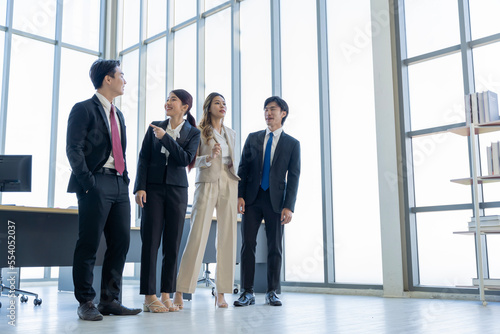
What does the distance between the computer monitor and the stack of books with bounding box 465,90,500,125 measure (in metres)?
3.32

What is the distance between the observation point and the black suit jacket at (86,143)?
2506mm

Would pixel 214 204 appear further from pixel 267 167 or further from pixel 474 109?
pixel 474 109

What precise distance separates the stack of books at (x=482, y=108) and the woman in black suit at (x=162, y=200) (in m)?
2.06

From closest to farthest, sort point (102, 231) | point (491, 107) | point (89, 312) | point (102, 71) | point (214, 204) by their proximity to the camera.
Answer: point (89, 312) → point (102, 231) → point (102, 71) → point (214, 204) → point (491, 107)

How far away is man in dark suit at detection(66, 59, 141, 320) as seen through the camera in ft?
8.27

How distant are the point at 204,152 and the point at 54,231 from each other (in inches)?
43.2

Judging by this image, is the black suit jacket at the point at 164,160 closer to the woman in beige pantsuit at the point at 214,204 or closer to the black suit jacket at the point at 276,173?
the woman in beige pantsuit at the point at 214,204

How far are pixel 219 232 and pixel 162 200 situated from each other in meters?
0.51

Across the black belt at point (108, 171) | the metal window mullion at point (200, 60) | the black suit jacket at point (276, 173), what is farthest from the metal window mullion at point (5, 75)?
the black belt at point (108, 171)

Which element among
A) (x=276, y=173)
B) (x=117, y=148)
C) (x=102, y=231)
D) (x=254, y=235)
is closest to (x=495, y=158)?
(x=276, y=173)

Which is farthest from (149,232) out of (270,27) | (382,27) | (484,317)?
(270,27)

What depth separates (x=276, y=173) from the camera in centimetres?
342

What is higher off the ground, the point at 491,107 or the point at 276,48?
the point at 276,48

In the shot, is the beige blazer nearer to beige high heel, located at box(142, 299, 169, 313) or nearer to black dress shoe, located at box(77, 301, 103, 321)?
beige high heel, located at box(142, 299, 169, 313)
